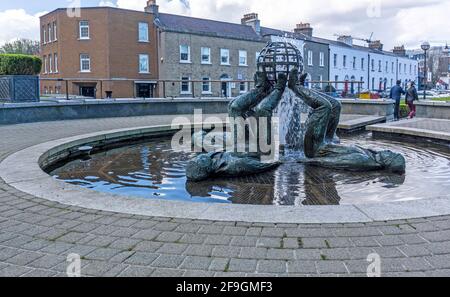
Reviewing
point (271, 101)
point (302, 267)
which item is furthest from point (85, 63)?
point (302, 267)

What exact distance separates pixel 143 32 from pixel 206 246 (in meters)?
42.9

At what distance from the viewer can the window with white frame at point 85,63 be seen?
43306 millimetres

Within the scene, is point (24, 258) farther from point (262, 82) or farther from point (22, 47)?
point (22, 47)

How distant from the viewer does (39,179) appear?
6457 millimetres

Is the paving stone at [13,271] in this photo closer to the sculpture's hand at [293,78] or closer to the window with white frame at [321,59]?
the sculpture's hand at [293,78]

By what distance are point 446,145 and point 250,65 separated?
130 ft

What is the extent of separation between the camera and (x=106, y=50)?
42.3 meters

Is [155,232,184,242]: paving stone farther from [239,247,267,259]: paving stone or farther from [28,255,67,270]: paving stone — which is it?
[28,255,67,270]: paving stone

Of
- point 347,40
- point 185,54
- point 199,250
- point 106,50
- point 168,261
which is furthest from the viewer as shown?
point 347,40

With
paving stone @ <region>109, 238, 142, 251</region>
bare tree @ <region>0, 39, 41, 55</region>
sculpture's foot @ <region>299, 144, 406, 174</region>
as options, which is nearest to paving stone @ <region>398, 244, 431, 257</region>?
paving stone @ <region>109, 238, 142, 251</region>

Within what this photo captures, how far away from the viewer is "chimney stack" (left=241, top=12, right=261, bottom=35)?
2035 inches

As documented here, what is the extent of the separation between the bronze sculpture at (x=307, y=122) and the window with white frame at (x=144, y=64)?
122 feet
